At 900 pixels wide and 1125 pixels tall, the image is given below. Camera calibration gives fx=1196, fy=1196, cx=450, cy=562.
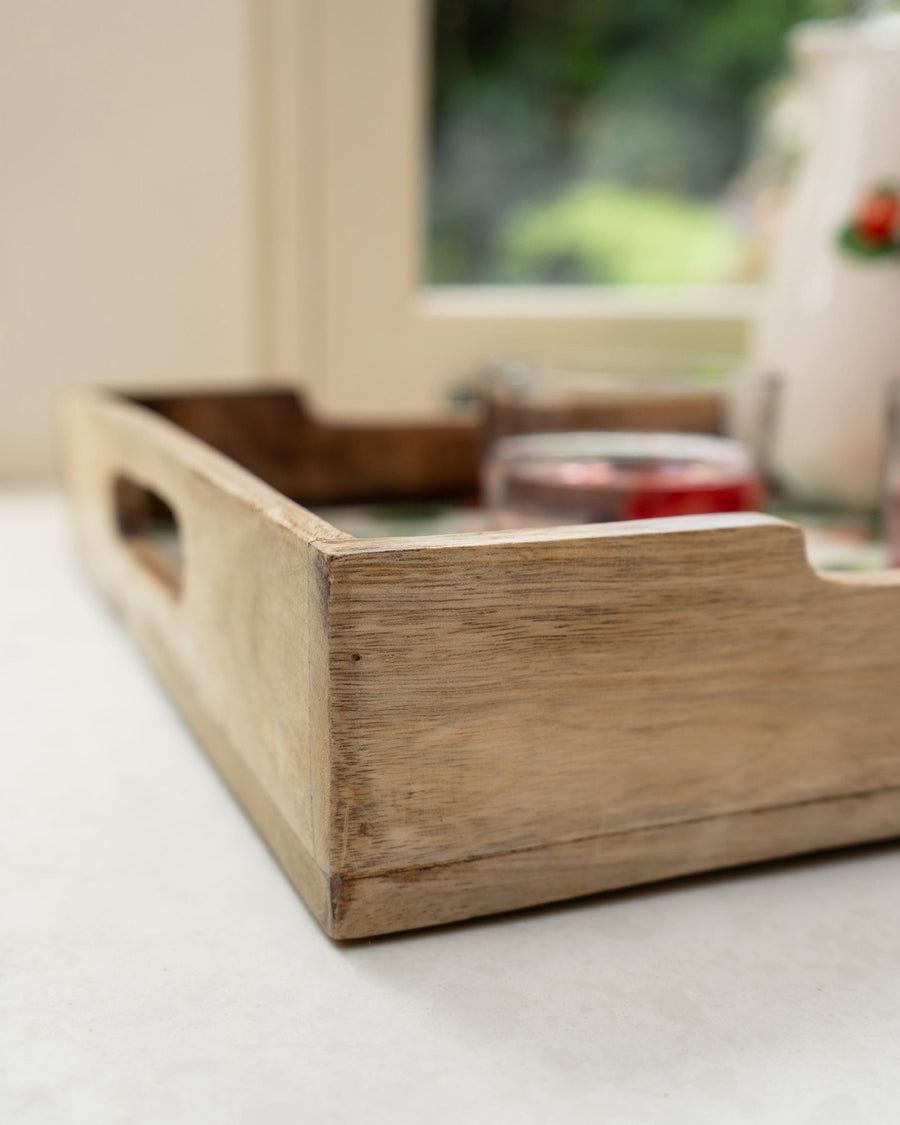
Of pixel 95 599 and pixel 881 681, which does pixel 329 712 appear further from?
pixel 95 599

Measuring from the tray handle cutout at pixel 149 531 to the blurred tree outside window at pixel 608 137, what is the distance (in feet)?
1.41

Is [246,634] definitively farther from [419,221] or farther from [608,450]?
[419,221]

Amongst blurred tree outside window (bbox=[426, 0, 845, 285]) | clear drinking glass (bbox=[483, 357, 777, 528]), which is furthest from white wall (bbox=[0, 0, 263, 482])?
clear drinking glass (bbox=[483, 357, 777, 528])

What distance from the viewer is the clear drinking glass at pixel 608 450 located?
1.77 feet

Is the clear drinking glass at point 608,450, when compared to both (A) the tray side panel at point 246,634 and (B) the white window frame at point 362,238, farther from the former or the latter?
(B) the white window frame at point 362,238

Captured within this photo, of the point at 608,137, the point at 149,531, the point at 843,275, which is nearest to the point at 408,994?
the point at 149,531

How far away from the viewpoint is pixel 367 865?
299mm

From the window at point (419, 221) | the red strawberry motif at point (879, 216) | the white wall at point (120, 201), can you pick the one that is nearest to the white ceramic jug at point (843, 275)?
the red strawberry motif at point (879, 216)

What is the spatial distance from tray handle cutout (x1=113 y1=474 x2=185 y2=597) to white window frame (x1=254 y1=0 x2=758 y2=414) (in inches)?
12.0

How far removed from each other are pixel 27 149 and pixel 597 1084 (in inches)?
30.7

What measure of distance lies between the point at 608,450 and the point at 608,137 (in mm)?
489

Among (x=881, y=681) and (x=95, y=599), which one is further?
(x=95, y=599)

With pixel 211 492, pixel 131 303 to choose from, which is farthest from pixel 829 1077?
pixel 131 303

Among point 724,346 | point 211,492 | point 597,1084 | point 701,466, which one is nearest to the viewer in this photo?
point 597,1084
